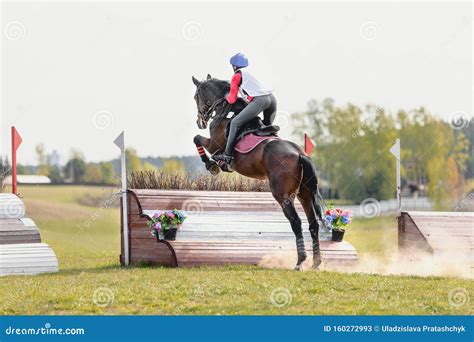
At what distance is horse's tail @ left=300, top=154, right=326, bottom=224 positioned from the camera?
29.5ft

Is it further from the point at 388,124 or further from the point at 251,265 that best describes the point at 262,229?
the point at 388,124

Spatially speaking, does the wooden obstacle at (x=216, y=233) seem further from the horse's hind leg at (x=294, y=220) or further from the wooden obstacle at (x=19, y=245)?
the wooden obstacle at (x=19, y=245)

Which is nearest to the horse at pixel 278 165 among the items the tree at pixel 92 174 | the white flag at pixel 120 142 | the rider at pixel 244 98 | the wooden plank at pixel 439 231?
the rider at pixel 244 98

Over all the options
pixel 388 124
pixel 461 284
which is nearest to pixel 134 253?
pixel 461 284

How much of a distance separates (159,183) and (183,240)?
1.45 m

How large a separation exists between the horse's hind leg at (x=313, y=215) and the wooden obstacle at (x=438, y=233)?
1.51 metres

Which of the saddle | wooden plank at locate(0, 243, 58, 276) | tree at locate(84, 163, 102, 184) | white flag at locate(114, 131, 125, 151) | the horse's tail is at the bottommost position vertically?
tree at locate(84, 163, 102, 184)

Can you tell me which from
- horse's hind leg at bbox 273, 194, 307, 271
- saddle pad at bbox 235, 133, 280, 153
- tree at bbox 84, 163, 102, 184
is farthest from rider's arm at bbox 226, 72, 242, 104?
tree at bbox 84, 163, 102, 184

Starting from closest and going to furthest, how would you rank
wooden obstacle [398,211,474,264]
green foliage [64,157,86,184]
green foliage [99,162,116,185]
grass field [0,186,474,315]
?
grass field [0,186,474,315] → wooden obstacle [398,211,474,264] → green foliage [99,162,116,185] → green foliage [64,157,86,184]

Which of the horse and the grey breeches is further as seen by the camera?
the grey breeches

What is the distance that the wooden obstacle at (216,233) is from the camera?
950cm

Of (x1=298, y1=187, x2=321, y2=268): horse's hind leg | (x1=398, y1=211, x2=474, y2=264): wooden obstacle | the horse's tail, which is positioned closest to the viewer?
the horse's tail

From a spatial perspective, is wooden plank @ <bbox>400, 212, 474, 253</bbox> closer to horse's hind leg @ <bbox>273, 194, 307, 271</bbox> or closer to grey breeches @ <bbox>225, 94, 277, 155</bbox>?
horse's hind leg @ <bbox>273, 194, 307, 271</bbox>

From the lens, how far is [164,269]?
357 inches
